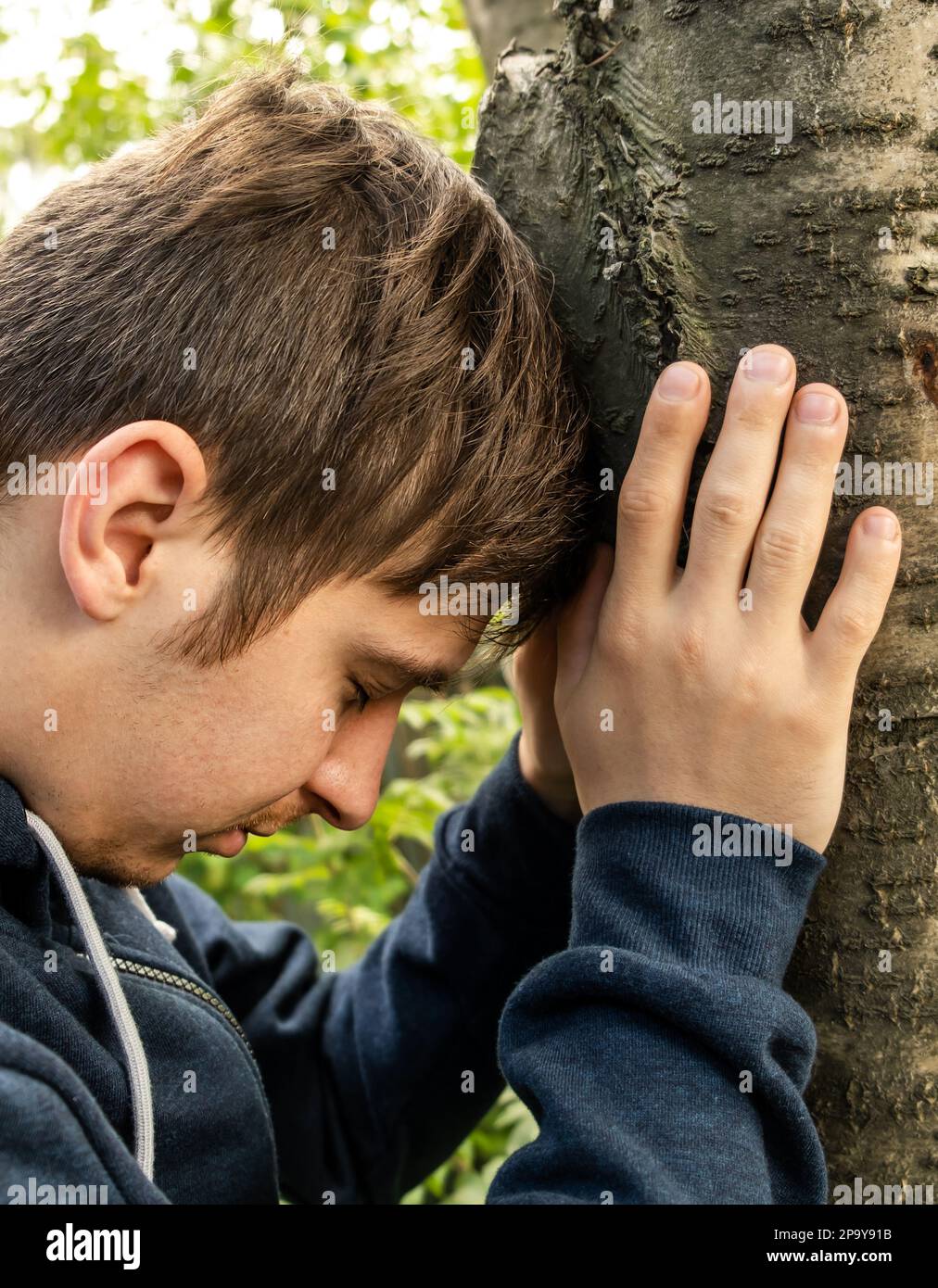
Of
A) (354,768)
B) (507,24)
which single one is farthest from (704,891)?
(507,24)

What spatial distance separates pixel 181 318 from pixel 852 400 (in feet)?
2.79

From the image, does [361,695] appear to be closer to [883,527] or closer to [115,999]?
[115,999]

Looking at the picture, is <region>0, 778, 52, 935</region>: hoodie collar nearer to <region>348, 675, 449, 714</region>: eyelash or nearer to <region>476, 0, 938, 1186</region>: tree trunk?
<region>348, 675, 449, 714</region>: eyelash

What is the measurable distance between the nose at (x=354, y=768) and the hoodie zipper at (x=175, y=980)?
359 mm

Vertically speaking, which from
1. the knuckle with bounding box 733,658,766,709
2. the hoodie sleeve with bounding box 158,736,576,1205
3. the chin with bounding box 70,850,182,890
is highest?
the knuckle with bounding box 733,658,766,709

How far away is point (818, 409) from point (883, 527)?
0.16 metres

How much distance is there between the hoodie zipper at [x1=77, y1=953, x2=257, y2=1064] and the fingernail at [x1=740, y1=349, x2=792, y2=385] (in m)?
1.18

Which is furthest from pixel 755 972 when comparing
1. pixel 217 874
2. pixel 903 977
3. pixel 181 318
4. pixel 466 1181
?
pixel 217 874

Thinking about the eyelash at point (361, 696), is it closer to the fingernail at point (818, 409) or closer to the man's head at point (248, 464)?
the man's head at point (248, 464)

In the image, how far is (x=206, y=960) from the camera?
226cm

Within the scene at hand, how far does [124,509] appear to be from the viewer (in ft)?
4.50

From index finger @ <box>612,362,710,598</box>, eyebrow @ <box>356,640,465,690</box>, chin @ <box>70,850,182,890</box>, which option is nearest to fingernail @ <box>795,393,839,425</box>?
index finger @ <box>612,362,710,598</box>

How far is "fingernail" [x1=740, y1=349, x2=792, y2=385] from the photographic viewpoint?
51.4 inches
